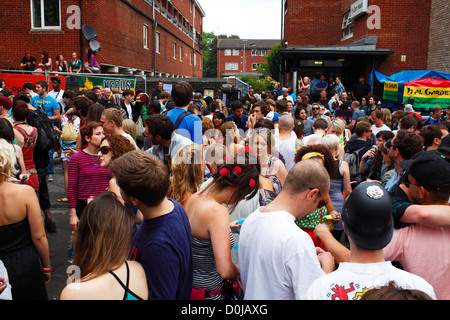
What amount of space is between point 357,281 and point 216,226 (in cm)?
99

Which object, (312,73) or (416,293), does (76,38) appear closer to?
(312,73)

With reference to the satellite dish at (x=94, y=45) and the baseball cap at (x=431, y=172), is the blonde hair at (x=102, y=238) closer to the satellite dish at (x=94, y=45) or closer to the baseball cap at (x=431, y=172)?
the baseball cap at (x=431, y=172)

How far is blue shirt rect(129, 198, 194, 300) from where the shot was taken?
1.99 metres

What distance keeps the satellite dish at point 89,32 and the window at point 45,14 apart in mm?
1540

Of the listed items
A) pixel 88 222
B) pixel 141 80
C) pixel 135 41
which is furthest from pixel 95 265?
pixel 135 41

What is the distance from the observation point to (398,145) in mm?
3807

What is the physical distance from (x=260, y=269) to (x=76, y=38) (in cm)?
1862

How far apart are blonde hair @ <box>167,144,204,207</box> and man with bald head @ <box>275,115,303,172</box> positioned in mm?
2648

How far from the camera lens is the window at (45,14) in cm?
1803

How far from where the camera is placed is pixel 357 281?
180cm

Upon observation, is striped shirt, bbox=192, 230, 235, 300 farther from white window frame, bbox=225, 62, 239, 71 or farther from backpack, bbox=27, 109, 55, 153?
white window frame, bbox=225, 62, 239, 71

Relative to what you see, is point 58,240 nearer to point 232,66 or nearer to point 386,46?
point 386,46

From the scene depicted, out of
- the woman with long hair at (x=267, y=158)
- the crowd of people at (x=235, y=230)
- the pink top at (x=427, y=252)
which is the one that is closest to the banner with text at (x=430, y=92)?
the crowd of people at (x=235, y=230)

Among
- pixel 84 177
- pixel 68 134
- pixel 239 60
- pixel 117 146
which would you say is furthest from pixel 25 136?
pixel 239 60
